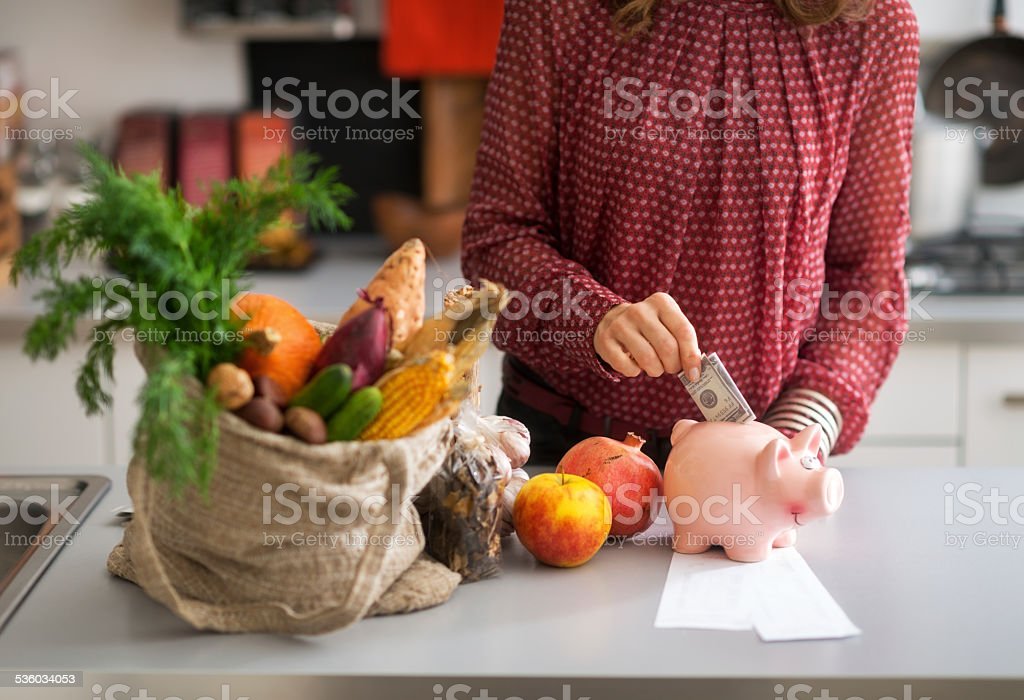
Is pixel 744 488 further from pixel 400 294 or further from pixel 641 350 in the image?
pixel 400 294

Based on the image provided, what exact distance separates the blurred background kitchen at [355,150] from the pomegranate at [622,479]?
1124mm

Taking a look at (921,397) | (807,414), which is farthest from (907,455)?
(807,414)

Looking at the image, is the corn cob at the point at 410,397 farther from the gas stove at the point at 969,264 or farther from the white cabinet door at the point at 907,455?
the gas stove at the point at 969,264

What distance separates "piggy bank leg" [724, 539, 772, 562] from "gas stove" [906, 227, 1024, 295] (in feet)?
4.33

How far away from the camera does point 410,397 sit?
0.81 metres

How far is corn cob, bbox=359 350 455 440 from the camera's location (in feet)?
2.64

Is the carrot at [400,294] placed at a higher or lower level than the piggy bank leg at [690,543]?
higher

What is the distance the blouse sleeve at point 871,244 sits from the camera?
1.22 m

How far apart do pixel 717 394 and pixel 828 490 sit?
0.12m

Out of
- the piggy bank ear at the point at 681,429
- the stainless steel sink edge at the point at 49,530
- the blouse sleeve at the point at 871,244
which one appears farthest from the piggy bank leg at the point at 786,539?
the stainless steel sink edge at the point at 49,530

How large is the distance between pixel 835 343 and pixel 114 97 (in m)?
1.95

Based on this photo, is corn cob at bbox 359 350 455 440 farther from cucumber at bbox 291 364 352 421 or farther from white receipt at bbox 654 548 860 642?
white receipt at bbox 654 548 860 642

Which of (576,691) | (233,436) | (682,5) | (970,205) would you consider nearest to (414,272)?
(233,436)

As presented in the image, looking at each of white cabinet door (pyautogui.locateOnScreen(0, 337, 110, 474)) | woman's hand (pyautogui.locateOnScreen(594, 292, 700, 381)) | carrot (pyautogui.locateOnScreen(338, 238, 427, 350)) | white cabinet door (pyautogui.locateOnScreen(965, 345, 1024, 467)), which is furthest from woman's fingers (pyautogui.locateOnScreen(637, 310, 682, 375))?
white cabinet door (pyautogui.locateOnScreen(0, 337, 110, 474))
